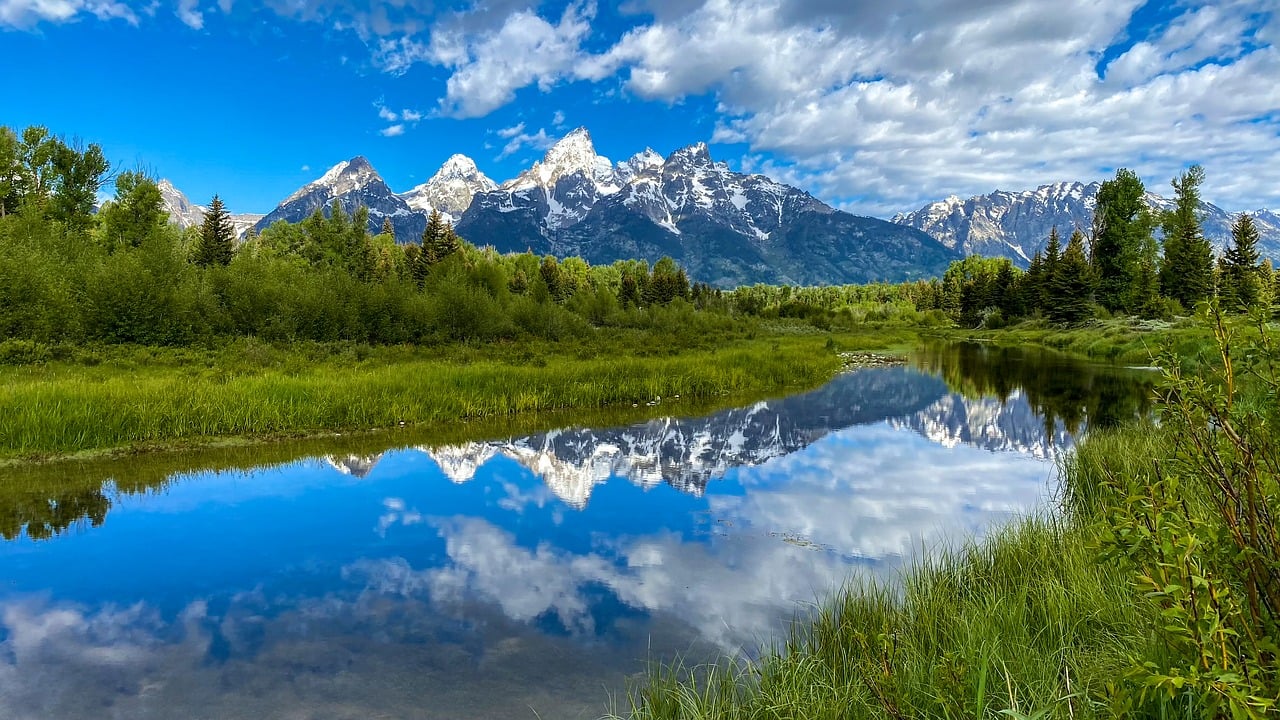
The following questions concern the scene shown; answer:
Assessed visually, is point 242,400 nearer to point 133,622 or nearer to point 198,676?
point 133,622

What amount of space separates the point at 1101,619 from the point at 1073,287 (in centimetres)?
7154

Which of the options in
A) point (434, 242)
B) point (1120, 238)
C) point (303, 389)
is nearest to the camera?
point (303, 389)

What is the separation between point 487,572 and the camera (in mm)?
8211

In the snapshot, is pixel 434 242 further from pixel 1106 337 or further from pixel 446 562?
pixel 446 562

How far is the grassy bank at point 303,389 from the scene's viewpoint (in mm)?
14250

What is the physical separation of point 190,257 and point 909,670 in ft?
240

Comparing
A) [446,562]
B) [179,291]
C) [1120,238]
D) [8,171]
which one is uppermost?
[8,171]

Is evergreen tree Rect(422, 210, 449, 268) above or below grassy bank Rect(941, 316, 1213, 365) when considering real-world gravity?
above

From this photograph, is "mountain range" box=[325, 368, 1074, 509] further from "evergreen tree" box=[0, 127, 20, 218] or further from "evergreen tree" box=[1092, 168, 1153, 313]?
"evergreen tree" box=[0, 127, 20, 218]

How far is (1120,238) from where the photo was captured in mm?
66938

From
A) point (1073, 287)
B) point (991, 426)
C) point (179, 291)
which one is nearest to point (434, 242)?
point (179, 291)

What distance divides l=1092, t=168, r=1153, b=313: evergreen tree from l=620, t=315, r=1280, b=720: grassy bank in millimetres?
73009

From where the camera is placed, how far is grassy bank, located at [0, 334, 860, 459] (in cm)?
1425

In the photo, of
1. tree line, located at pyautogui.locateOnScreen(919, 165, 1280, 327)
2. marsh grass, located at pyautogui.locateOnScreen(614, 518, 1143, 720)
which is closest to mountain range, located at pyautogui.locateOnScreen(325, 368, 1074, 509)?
marsh grass, located at pyautogui.locateOnScreen(614, 518, 1143, 720)
